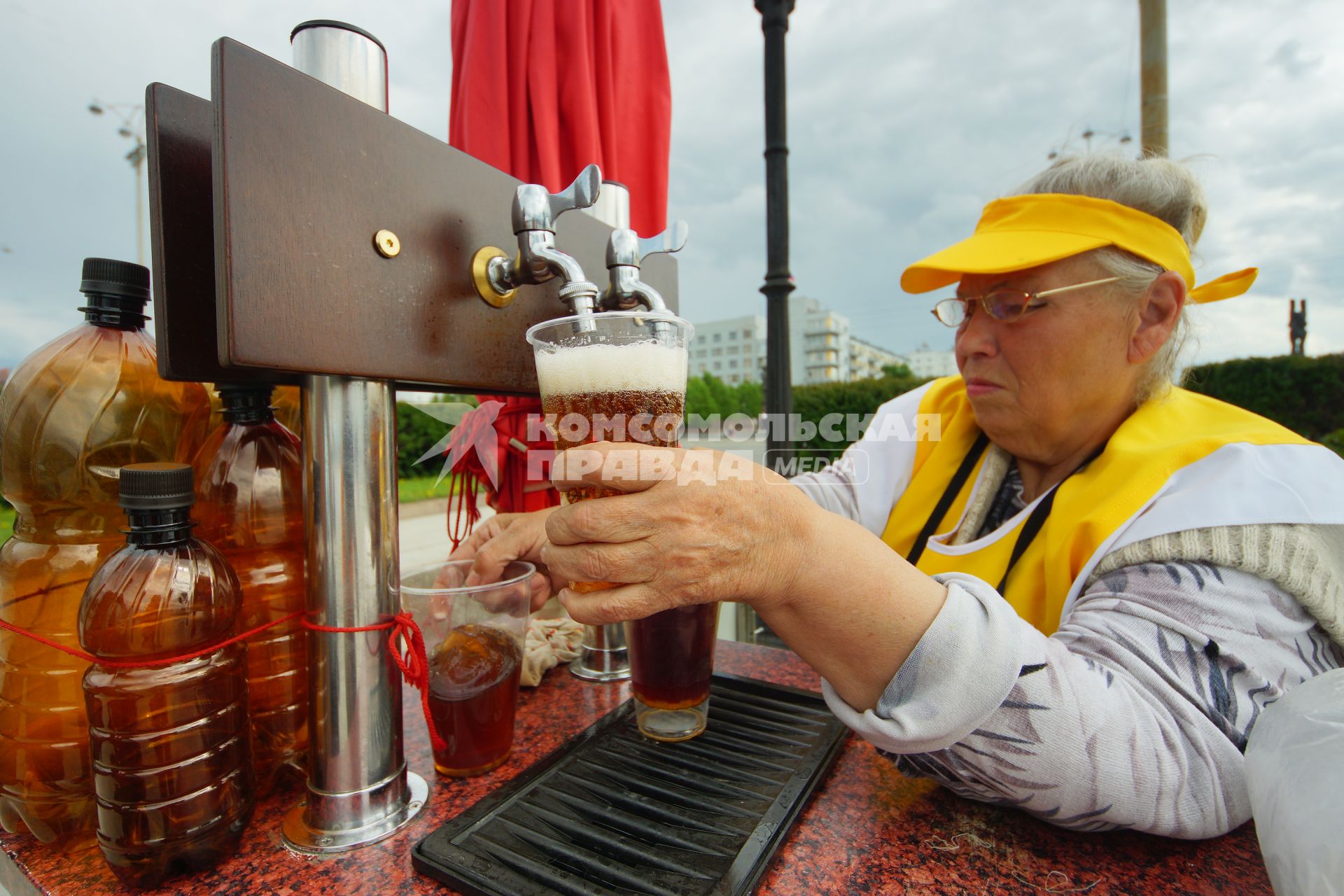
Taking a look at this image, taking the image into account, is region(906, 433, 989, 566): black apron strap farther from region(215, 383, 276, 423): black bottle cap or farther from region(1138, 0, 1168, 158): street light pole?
region(1138, 0, 1168, 158): street light pole

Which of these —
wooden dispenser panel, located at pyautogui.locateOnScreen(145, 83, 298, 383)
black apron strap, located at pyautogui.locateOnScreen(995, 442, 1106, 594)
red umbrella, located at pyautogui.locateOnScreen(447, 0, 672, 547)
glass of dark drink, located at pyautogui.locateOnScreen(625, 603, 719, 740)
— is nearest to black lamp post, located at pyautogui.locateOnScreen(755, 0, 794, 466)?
red umbrella, located at pyautogui.locateOnScreen(447, 0, 672, 547)

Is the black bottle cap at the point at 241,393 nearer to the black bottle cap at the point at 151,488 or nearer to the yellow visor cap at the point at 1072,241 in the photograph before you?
the black bottle cap at the point at 151,488

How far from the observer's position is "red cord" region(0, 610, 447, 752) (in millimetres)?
695

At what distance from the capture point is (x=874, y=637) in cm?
79

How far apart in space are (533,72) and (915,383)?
1344cm

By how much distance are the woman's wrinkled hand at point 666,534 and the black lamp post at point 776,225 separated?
2290 millimetres

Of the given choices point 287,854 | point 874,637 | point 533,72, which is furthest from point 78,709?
point 533,72

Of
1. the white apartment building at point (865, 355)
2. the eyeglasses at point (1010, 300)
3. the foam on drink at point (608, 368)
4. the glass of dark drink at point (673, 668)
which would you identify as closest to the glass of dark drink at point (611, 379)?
the foam on drink at point (608, 368)

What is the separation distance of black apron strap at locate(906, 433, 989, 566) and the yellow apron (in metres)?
0.01

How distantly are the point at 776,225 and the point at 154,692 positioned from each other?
9.75ft

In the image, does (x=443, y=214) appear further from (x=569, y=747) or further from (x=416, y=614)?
(x=569, y=747)

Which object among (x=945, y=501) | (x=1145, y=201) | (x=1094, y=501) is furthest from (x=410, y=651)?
(x=1145, y=201)

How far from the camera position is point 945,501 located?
1588mm

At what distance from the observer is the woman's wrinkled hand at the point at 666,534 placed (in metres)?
0.74
